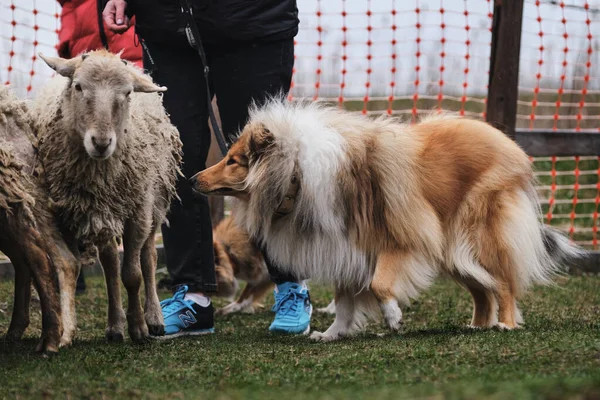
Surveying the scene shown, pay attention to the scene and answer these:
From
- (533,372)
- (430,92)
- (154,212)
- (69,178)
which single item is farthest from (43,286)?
(430,92)

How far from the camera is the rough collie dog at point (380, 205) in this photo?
424 cm

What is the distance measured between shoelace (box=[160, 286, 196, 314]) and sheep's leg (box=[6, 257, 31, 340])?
68 centimetres

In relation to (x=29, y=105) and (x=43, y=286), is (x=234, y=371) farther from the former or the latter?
(x=29, y=105)

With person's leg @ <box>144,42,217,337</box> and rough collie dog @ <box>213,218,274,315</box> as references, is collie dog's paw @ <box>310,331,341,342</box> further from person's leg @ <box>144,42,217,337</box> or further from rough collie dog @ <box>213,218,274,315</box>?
rough collie dog @ <box>213,218,274,315</box>

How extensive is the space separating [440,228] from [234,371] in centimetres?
156

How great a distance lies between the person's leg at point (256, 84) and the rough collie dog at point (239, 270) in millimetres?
1477

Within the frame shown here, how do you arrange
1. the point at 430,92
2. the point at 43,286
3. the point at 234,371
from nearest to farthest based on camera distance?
the point at 234,371 → the point at 43,286 → the point at 430,92

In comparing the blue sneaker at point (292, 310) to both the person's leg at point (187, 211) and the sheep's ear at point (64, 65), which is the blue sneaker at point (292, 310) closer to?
the person's leg at point (187, 211)

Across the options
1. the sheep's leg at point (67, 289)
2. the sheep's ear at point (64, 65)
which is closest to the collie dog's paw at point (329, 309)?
the sheep's leg at point (67, 289)

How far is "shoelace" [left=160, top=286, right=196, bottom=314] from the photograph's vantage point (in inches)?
180

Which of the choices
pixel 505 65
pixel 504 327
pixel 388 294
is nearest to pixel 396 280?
pixel 388 294

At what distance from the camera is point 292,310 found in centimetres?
473

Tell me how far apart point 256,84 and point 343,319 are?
4.19 ft

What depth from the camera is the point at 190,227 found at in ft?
15.4
